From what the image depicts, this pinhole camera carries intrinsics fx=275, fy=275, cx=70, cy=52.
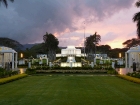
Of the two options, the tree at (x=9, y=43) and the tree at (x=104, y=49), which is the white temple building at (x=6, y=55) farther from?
the tree at (x=104, y=49)

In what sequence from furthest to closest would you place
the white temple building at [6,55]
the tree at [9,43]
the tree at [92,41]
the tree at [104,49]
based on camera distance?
1. the tree at [104,49]
2. the tree at [92,41]
3. the tree at [9,43]
4. the white temple building at [6,55]

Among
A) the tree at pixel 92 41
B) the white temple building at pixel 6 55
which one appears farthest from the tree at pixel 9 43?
the white temple building at pixel 6 55

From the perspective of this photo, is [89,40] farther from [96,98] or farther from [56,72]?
[96,98]

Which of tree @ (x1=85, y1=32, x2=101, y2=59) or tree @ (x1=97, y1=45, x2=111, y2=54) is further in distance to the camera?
tree @ (x1=97, y1=45, x2=111, y2=54)

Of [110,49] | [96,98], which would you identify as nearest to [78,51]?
[110,49]

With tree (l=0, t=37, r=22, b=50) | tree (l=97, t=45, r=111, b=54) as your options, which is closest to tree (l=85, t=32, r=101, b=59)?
tree (l=97, t=45, r=111, b=54)

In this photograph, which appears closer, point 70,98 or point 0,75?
point 70,98

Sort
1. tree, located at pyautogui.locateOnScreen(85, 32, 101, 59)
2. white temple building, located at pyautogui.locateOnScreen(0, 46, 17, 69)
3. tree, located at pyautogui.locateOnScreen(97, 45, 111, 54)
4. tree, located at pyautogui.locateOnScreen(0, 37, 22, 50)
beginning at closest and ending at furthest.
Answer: white temple building, located at pyautogui.locateOnScreen(0, 46, 17, 69), tree, located at pyautogui.locateOnScreen(0, 37, 22, 50), tree, located at pyautogui.locateOnScreen(85, 32, 101, 59), tree, located at pyautogui.locateOnScreen(97, 45, 111, 54)

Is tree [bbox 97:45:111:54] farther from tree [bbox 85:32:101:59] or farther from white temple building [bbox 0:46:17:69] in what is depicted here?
white temple building [bbox 0:46:17:69]

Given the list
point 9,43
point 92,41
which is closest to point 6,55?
point 9,43

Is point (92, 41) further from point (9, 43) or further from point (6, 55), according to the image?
point (6, 55)

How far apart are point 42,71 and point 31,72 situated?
2.14 m

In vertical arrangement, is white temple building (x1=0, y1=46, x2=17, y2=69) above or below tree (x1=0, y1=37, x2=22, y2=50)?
below

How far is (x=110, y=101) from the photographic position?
11938 mm
